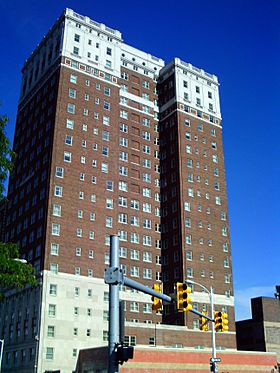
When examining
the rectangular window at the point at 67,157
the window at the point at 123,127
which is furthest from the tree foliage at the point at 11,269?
the window at the point at 123,127

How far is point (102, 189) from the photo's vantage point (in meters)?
87.8

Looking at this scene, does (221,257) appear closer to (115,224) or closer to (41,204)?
(115,224)

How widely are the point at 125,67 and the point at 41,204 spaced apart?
129 feet

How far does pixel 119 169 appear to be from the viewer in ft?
308

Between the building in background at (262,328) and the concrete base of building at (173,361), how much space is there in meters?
23.5

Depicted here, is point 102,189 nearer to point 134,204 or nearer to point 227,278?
point 134,204

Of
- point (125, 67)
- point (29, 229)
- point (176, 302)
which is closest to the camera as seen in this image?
point (176, 302)

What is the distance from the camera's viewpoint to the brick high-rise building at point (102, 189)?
78.1 metres

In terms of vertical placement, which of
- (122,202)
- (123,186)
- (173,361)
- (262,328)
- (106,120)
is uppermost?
(106,120)

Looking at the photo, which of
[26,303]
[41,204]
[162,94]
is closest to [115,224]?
[41,204]

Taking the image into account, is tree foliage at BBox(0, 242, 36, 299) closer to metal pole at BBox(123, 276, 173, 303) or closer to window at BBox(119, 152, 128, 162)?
metal pole at BBox(123, 276, 173, 303)

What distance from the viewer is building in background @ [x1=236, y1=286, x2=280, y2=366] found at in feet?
339

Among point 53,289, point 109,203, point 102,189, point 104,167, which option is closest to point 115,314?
point 53,289

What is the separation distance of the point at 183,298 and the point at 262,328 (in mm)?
90280
